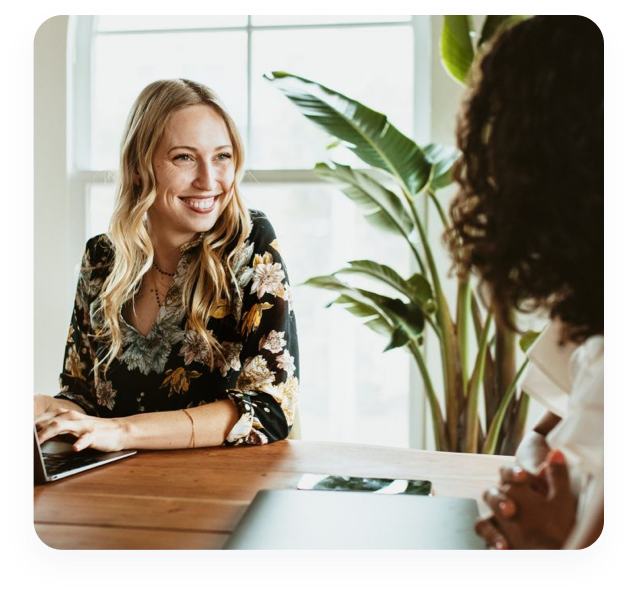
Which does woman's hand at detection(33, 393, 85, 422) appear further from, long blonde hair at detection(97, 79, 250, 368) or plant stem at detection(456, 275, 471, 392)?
plant stem at detection(456, 275, 471, 392)

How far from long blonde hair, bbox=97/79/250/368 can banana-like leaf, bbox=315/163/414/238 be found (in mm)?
608

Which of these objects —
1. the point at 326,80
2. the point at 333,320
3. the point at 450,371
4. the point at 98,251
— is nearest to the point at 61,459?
the point at 98,251

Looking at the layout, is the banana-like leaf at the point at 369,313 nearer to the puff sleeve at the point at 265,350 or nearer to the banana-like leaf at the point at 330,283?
the banana-like leaf at the point at 330,283

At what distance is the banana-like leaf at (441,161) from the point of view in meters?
0.85

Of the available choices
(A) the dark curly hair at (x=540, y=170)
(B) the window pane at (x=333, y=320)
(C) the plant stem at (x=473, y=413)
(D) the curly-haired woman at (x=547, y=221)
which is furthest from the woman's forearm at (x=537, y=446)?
(B) the window pane at (x=333, y=320)

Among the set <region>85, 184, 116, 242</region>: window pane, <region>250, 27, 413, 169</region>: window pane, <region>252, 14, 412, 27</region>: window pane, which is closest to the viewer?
<region>252, 14, 412, 27</region>: window pane

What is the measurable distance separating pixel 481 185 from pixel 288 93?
101 cm

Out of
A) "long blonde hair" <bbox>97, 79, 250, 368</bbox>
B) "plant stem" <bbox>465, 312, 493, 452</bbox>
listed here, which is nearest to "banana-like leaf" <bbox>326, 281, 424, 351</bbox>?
"plant stem" <bbox>465, 312, 493, 452</bbox>

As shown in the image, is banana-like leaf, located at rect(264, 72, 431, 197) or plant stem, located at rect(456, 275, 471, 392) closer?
plant stem, located at rect(456, 275, 471, 392)

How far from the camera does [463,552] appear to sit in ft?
2.49

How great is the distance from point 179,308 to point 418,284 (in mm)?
695

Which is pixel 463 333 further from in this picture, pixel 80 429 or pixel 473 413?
pixel 80 429

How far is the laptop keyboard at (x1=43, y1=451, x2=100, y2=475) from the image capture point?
35.6 inches
